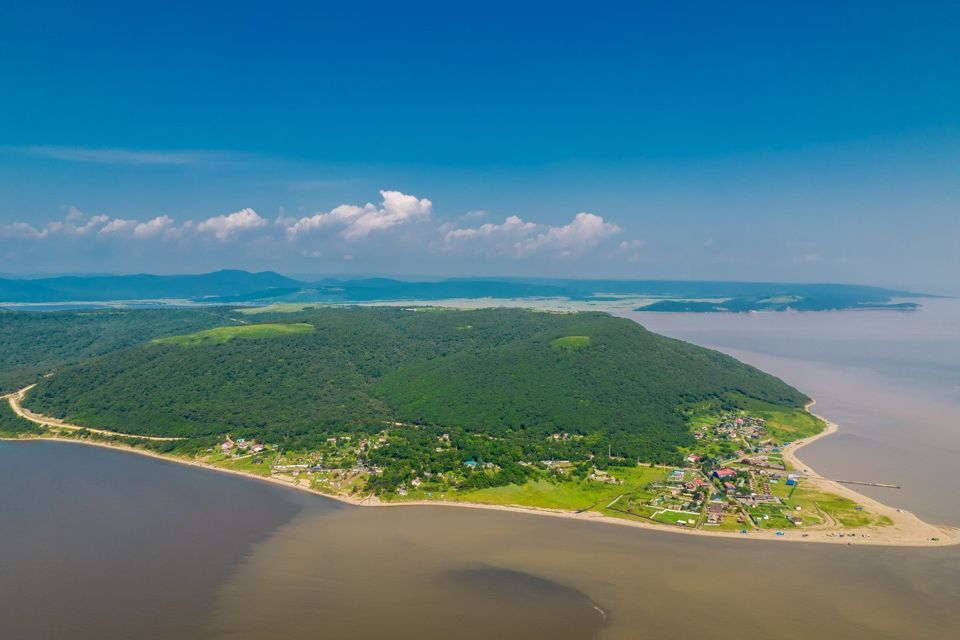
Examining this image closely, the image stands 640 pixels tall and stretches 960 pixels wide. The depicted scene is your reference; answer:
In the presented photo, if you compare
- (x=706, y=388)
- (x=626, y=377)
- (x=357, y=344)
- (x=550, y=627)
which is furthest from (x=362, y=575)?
(x=357, y=344)

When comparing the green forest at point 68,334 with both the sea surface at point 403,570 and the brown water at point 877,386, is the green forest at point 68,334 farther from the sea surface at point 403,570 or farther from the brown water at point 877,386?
the brown water at point 877,386

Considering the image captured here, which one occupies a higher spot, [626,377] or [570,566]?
[626,377]

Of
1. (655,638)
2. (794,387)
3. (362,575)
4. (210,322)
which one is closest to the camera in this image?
(655,638)

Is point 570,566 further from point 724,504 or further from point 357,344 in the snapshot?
point 357,344

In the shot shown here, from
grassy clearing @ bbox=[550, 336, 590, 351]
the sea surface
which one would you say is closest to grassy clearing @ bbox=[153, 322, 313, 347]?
the sea surface

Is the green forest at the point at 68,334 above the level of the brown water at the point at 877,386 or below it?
above

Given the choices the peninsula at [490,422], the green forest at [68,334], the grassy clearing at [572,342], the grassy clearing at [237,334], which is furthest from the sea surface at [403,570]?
the green forest at [68,334]

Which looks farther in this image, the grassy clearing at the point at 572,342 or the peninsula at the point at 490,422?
the grassy clearing at the point at 572,342
